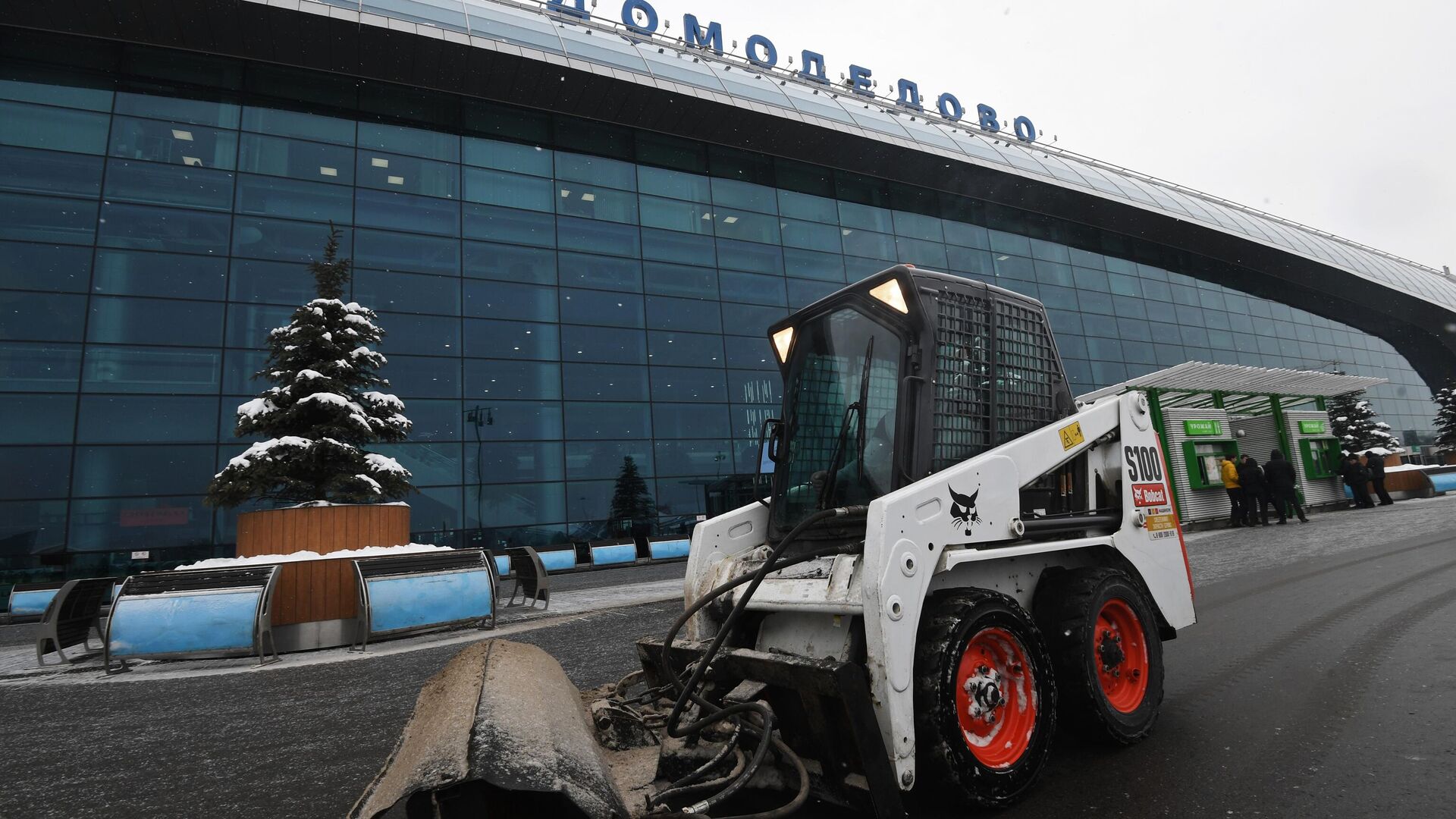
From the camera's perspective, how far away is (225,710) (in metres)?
5.30

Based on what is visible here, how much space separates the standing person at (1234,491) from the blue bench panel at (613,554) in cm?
1545

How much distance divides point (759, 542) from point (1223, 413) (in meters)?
19.7

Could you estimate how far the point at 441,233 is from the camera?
68.3 ft

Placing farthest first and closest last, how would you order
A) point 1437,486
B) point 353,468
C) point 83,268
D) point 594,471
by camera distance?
point 1437,486
point 594,471
point 83,268
point 353,468

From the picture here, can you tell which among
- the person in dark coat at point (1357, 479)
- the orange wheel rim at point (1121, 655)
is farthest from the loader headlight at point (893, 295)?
the person in dark coat at point (1357, 479)

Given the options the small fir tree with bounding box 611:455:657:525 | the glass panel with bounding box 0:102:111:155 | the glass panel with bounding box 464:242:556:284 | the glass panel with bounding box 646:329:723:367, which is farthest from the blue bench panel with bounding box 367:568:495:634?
the glass panel with bounding box 0:102:111:155

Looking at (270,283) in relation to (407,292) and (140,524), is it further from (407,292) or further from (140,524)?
(140,524)

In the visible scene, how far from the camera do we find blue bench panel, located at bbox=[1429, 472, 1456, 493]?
22.6 meters

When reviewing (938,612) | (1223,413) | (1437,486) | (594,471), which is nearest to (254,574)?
(938,612)

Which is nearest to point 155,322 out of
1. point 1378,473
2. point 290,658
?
point 290,658

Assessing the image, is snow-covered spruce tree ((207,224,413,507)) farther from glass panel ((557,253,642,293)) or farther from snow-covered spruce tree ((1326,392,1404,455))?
snow-covered spruce tree ((1326,392,1404,455))

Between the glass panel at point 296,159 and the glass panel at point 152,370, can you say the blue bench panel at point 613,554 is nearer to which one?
the glass panel at point 152,370

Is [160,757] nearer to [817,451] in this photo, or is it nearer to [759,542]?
[759,542]

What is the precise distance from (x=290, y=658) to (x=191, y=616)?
1.09 meters
